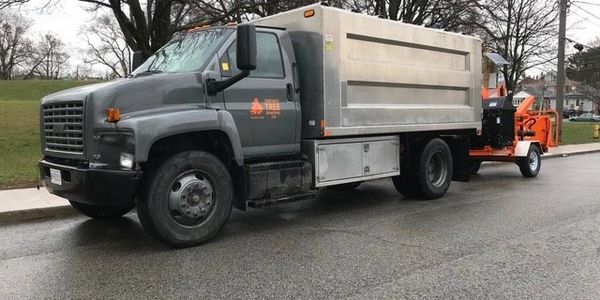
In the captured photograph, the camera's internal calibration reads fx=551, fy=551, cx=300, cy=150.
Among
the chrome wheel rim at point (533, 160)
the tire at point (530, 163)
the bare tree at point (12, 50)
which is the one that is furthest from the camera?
the bare tree at point (12, 50)

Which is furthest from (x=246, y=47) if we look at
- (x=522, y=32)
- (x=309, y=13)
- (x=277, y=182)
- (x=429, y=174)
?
(x=522, y=32)

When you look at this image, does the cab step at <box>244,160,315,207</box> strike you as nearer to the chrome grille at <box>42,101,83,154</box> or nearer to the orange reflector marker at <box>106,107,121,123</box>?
the orange reflector marker at <box>106,107,121,123</box>

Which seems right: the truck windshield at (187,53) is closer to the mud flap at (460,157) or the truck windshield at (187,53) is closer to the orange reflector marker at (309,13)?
the orange reflector marker at (309,13)

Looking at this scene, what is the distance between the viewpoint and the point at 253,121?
22.3ft

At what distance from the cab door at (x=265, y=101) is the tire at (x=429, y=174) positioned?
270 cm

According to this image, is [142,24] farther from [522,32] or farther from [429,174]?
[522,32]

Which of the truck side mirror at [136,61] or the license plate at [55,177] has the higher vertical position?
the truck side mirror at [136,61]

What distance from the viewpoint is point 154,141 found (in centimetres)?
566

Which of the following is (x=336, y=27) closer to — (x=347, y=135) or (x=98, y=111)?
(x=347, y=135)

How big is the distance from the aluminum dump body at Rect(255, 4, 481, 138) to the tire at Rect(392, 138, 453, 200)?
1.33ft

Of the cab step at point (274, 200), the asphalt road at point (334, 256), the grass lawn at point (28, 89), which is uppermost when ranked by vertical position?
the grass lawn at point (28, 89)

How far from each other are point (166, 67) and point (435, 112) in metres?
4.67

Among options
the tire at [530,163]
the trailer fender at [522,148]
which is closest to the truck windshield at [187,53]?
the trailer fender at [522,148]

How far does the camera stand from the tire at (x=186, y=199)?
19.1 ft
